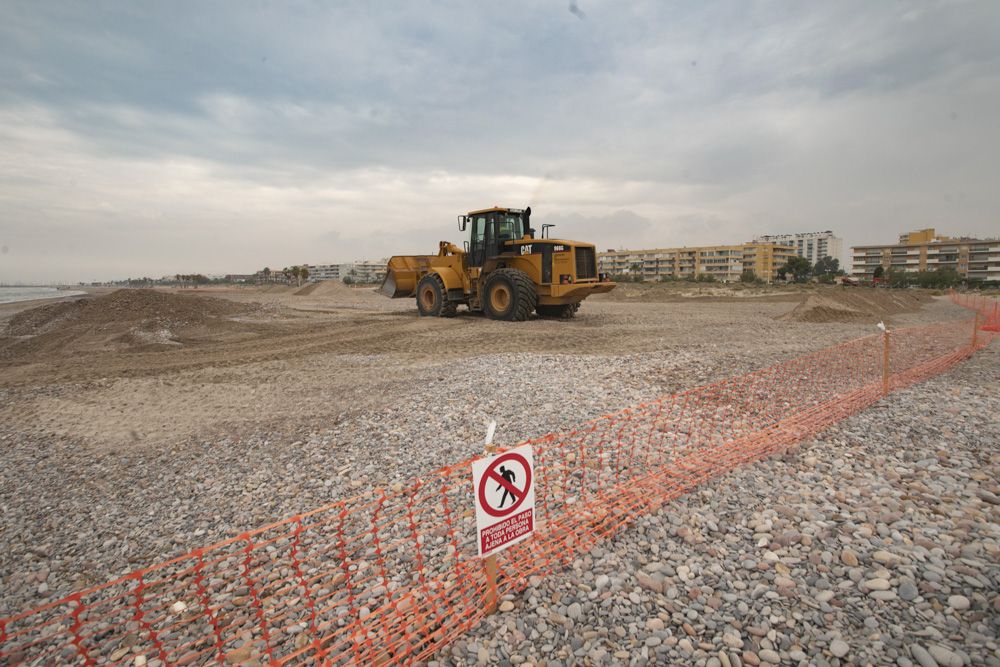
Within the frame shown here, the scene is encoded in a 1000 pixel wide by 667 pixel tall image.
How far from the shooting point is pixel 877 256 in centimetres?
10906

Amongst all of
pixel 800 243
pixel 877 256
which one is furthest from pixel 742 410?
pixel 800 243

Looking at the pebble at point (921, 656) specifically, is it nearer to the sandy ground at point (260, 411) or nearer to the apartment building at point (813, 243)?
the sandy ground at point (260, 411)

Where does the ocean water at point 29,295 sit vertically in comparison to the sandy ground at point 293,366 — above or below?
above

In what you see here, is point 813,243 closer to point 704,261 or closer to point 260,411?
point 704,261

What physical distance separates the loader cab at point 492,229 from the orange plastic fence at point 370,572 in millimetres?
10091

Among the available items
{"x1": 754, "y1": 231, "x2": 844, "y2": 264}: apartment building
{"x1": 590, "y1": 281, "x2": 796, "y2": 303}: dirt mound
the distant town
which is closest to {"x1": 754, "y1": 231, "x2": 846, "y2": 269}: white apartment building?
{"x1": 754, "y1": 231, "x2": 844, "y2": 264}: apartment building

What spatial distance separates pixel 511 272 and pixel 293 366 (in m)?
6.68

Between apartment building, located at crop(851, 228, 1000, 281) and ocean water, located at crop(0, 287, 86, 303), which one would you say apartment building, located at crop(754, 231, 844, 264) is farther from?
ocean water, located at crop(0, 287, 86, 303)

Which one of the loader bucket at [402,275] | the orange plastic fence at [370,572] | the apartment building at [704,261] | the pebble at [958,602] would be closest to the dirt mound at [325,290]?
the loader bucket at [402,275]

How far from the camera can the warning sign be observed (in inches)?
105

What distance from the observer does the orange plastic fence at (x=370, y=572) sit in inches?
113

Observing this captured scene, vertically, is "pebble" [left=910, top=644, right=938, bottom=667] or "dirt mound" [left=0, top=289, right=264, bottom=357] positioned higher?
"dirt mound" [left=0, top=289, right=264, bottom=357]

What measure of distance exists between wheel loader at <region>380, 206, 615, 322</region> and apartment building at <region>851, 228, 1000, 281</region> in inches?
3649

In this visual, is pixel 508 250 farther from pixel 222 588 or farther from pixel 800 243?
pixel 800 243
